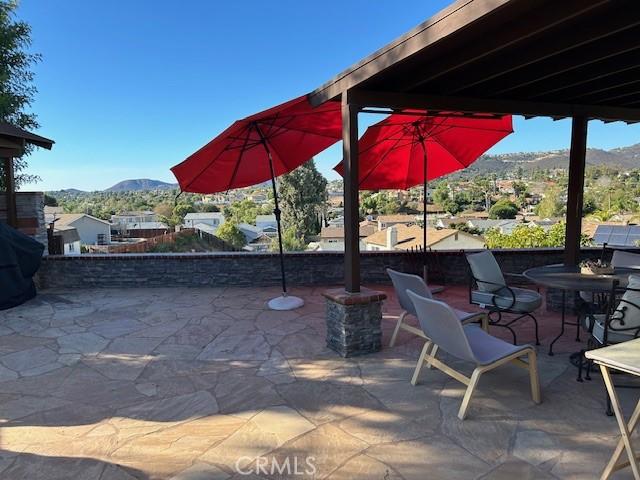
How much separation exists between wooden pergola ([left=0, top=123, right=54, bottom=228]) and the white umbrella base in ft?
15.1

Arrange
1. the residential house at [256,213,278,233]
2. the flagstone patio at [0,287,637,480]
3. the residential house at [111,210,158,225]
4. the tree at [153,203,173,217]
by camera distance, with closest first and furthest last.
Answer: the flagstone patio at [0,287,637,480] < the residential house at [256,213,278,233] < the tree at [153,203,173,217] < the residential house at [111,210,158,225]

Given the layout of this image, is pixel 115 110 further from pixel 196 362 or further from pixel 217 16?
pixel 196 362

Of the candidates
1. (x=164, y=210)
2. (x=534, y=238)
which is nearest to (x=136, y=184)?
(x=164, y=210)

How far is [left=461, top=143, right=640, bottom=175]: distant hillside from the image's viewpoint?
60284mm

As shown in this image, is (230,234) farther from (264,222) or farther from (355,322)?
(355,322)

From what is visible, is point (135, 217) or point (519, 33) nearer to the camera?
point (519, 33)

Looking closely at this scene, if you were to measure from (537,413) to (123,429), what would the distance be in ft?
8.71

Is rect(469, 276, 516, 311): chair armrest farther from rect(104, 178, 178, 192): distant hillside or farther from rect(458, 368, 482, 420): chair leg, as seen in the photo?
rect(104, 178, 178, 192): distant hillside

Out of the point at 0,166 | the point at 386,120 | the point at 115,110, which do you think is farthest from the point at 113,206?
the point at 386,120

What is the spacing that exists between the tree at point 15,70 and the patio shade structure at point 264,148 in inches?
209

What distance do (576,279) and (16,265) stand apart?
23.0 ft

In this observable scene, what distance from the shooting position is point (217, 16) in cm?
2252

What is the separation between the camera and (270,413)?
2805mm

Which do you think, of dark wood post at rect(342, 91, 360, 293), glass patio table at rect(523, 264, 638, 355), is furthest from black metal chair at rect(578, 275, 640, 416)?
dark wood post at rect(342, 91, 360, 293)
